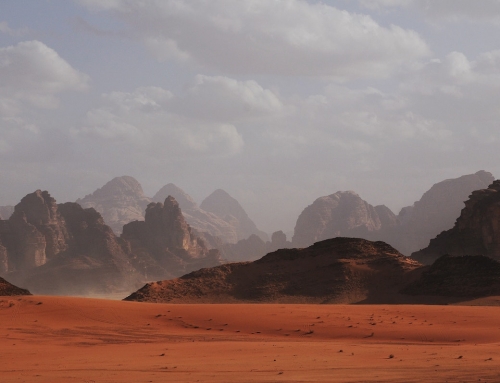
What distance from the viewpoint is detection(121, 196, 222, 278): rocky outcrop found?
148 m

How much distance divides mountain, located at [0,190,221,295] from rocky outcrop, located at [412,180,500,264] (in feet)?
226

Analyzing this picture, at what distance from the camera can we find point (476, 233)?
81688 millimetres

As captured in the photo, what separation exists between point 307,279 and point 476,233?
36127 millimetres

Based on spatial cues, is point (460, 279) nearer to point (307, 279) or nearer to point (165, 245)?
point (307, 279)

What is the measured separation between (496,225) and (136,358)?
69630 millimetres

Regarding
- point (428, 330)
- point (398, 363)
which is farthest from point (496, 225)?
point (398, 363)

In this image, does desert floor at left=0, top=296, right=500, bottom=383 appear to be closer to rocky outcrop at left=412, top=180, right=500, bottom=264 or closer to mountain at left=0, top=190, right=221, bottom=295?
rocky outcrop at left=412, top=180, right=500, bottom=264

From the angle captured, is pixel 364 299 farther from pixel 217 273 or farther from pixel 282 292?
pixel 217 273

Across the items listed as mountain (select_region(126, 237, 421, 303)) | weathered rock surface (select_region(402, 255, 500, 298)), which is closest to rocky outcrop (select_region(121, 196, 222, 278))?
mountain (select_region(126, 237, 421, 303))

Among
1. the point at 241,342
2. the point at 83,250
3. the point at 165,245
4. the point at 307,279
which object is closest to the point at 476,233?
the point at 307,279

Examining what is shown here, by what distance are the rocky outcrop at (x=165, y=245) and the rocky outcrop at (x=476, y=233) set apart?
7149 centimetres

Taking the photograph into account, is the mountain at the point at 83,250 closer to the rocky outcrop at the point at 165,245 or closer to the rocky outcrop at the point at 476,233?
the rocky outcrop at the point at 165,245

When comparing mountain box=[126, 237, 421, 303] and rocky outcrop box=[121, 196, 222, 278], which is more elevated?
rocky outcrop box=[121, 196, 222, 278]

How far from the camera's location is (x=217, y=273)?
55.9m
